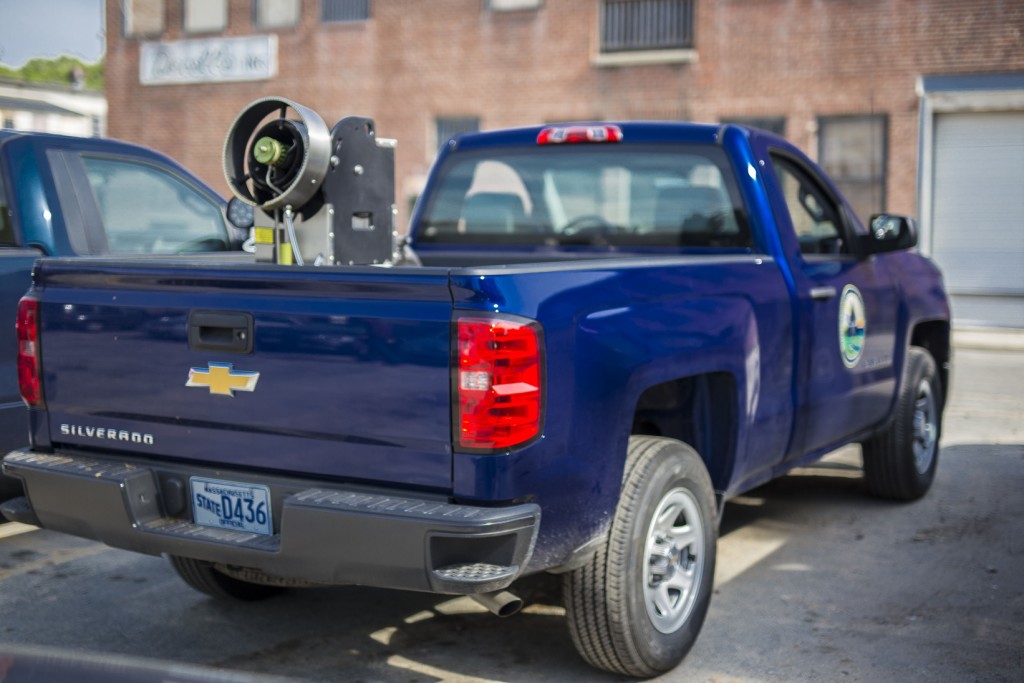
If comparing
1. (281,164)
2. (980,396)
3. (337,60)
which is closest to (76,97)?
(337,60)

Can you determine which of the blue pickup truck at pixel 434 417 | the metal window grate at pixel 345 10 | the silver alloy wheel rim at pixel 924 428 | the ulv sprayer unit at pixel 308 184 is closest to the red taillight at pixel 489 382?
the blue pickup truck at pixel 434 417

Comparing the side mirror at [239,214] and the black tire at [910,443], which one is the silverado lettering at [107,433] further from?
the black tire at [910,443]

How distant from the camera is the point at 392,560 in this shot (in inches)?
125

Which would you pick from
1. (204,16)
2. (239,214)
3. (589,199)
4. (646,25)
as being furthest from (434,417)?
(204,16)

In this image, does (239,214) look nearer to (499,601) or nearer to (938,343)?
(499,601)

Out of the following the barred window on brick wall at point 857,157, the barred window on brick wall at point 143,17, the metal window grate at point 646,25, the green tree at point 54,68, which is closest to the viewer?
the barred window on brick wall at point 857,157

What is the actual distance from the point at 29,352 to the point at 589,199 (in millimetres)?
2571

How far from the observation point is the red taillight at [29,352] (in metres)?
3.86

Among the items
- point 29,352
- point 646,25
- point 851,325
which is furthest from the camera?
point 646,25

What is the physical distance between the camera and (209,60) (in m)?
25.3

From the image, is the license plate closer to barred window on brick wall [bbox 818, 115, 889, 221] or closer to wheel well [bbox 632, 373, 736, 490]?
wheel well [bbox 632, 373, 736, 490]

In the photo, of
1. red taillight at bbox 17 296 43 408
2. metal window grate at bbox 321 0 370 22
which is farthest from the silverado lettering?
metal window grate at bbox 321 0 370 22

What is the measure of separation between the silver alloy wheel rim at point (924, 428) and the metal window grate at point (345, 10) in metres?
19.0

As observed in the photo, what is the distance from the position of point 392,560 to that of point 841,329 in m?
2.80
